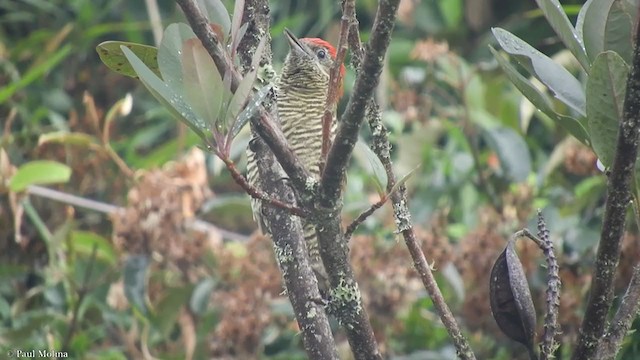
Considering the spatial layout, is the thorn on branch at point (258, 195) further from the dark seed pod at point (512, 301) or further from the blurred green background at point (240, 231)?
the blurred green background at point (240, 231)

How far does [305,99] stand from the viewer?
3059 mm

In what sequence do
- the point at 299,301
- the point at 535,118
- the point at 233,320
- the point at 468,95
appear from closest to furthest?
the point at 299,301 < the point at 233,320 < the point at 468,95 < the point at 535,118

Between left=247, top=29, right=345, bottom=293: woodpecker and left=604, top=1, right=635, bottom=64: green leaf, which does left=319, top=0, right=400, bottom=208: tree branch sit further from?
left=247, top=29, right=345, bottom=293: woodpecker

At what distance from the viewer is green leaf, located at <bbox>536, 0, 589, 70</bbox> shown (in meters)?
1.30

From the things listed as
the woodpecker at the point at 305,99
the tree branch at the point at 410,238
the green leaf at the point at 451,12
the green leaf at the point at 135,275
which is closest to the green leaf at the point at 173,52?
the tree branch at the point at 410,238

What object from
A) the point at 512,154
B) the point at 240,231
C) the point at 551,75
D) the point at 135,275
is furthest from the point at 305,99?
the point at 551,75

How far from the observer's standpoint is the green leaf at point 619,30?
1.23 metres

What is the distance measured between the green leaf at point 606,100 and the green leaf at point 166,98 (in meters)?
0.46

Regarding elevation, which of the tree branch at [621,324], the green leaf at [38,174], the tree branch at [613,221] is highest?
the green leaf at [38,174]

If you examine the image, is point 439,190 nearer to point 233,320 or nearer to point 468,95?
point 468,95

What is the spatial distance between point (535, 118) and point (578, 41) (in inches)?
102

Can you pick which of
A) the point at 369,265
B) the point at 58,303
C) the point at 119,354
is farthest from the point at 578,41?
the point at 58,303

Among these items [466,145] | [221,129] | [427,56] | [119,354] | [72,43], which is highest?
[72,43]

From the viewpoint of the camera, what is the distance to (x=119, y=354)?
278 cm
